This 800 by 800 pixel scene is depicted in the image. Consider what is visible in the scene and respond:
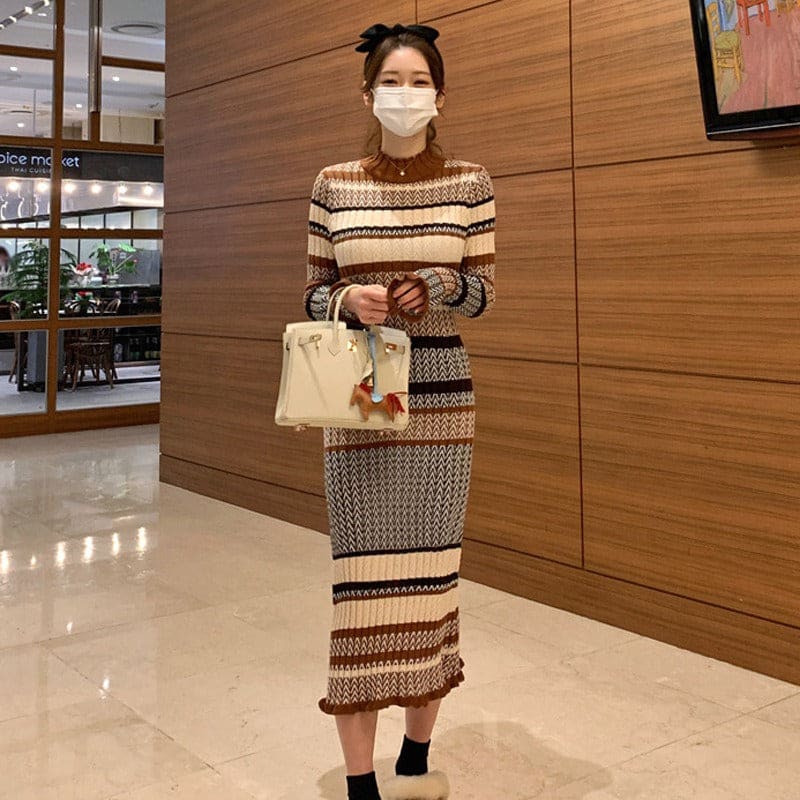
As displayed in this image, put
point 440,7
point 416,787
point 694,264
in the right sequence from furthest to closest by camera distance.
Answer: point 440,7
point 694,264
point 416,787

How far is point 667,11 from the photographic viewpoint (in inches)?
131

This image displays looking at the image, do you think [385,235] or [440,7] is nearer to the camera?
[385,235]

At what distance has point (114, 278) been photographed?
908 centimetres

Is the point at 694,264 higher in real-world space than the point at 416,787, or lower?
higher

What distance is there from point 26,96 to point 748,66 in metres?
→ 7.15

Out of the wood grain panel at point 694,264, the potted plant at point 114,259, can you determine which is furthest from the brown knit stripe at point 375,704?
the potted plant at point 114,259

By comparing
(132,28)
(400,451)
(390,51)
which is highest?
(132,28)

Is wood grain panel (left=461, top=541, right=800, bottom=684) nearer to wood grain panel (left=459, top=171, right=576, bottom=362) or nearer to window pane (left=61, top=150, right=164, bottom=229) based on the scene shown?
wood grain panel (left=459, top=171, right=576, bottom=362)

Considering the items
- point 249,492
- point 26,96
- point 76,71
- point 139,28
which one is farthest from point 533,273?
point 139,28

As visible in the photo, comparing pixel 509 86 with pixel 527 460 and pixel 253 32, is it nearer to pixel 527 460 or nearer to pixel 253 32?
pixel 527 460

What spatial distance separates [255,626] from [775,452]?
1.91 m

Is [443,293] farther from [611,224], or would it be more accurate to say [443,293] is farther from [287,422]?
[611,224]

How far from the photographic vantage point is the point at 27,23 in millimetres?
8469

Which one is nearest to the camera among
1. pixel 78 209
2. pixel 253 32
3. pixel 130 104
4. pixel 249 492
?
pixel 253 32
